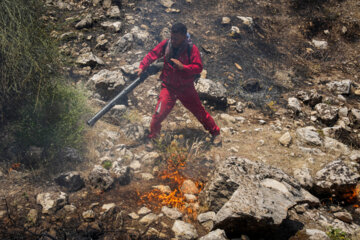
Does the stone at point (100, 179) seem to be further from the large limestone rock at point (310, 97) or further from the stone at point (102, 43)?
the large limestone rock at point (310, 97)

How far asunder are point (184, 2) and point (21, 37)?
17.9 ft

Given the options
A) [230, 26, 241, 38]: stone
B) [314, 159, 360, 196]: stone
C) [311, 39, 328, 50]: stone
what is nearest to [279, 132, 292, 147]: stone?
[314, 159, 360, 196]: stone

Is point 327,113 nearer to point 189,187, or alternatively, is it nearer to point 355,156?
point 355,156

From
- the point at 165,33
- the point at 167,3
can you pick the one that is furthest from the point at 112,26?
the point at 167,3

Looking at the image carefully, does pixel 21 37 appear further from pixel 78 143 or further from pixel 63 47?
pixel 63 47

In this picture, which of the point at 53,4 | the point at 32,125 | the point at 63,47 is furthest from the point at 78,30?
the point at 32,125

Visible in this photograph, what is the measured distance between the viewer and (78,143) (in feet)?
11.6

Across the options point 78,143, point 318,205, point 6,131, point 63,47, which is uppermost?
point 63,47

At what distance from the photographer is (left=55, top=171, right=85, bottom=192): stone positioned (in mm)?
2816

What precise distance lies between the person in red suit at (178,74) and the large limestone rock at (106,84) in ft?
3.28

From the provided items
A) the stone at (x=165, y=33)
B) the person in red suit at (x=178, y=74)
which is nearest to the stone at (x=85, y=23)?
the stone at (x=165, y=33)

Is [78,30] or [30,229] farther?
[78,30]

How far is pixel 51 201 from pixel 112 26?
482cm

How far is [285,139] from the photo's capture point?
4031mm
